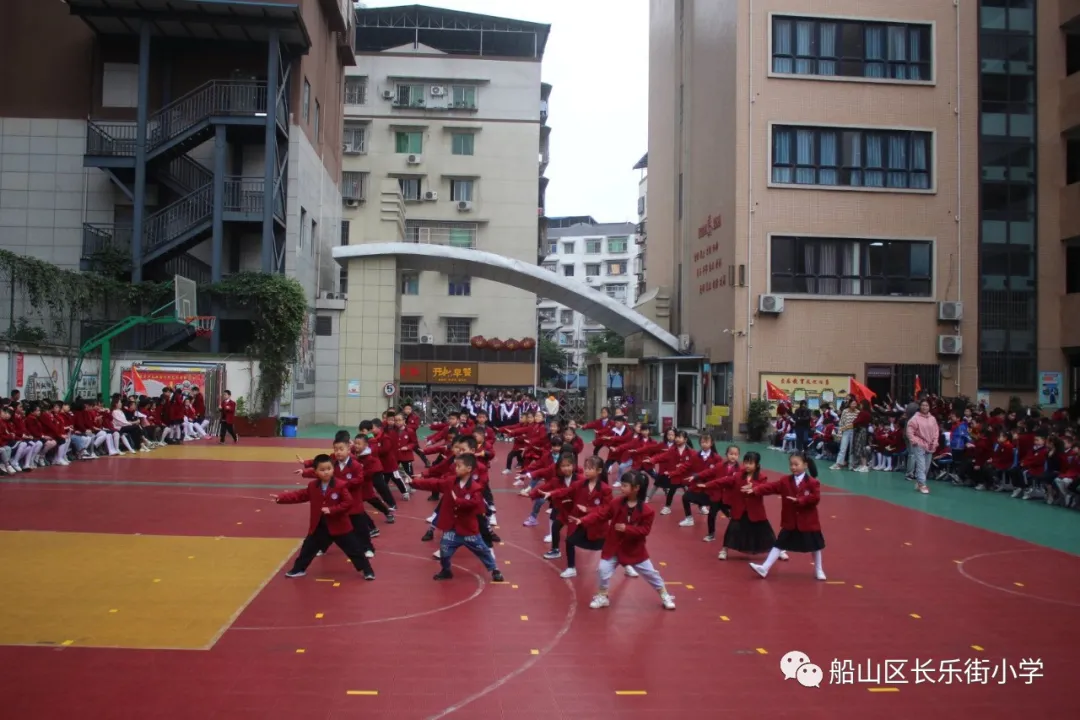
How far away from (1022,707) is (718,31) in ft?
93.0

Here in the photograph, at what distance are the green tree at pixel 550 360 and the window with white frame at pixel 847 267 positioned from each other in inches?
1572

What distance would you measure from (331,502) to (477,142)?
4252 cm

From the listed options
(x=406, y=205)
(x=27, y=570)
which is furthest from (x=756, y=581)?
(x=406, y=205)

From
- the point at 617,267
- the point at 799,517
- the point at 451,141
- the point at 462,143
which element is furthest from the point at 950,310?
the point at 617,267

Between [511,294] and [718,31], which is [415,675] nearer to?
[718,31]

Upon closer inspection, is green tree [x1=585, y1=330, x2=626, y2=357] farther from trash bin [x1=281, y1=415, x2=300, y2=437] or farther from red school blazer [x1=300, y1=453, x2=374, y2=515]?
red school blazer [x1=300, y1=453, x2=374, y2=515]

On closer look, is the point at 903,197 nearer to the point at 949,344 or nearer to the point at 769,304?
the point at 949,344

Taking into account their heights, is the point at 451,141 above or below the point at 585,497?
above

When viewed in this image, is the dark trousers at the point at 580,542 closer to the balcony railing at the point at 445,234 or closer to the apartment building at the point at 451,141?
the apartment building at the point at 451,141

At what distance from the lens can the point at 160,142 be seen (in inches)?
1068

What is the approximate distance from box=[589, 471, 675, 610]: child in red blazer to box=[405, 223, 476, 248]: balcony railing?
41216 millimetres

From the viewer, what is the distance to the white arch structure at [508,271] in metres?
31.7

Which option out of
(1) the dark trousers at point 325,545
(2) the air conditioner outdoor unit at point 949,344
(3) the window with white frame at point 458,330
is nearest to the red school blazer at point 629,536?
(1) the dark trousers at point 325,545

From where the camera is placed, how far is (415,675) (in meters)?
5.83
